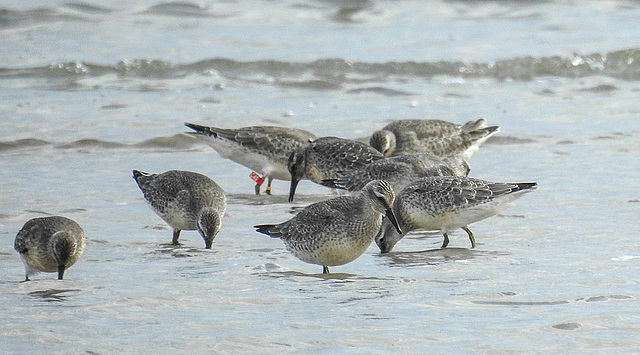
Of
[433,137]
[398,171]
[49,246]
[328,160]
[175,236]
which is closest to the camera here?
[49,246]

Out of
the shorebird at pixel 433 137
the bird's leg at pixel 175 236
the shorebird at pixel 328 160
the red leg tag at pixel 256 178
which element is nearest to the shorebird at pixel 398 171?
the shorebird at pixel 328 160

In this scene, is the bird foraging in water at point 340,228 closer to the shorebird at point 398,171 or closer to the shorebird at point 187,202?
the shorebird at point 187,202

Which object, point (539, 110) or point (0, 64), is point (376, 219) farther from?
point (0, 64)

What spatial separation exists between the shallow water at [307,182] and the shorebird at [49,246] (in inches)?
5.1

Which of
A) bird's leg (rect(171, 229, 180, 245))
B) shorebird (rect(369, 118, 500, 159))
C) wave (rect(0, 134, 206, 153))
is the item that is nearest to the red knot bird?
shorebird (rect(369, 118, 500, 159))

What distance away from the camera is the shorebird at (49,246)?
7680 millimetres

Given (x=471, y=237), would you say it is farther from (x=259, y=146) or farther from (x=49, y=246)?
(x=259, y=146)

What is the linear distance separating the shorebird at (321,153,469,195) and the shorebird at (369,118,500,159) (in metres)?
1.39

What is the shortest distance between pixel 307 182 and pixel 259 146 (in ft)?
3.65

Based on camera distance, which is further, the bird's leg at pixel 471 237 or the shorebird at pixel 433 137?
the shorebird at pixel 433 137

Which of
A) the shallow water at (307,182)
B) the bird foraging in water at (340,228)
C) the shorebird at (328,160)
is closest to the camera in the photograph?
the shallow water at (307,182)

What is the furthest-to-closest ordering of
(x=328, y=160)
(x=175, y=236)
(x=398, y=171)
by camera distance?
(x=328, y=160) → (x=398, y=171) → (x=175, y=236)

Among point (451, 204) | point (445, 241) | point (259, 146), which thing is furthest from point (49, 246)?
point (259, 146)

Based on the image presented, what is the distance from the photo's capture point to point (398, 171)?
33.6 feet
